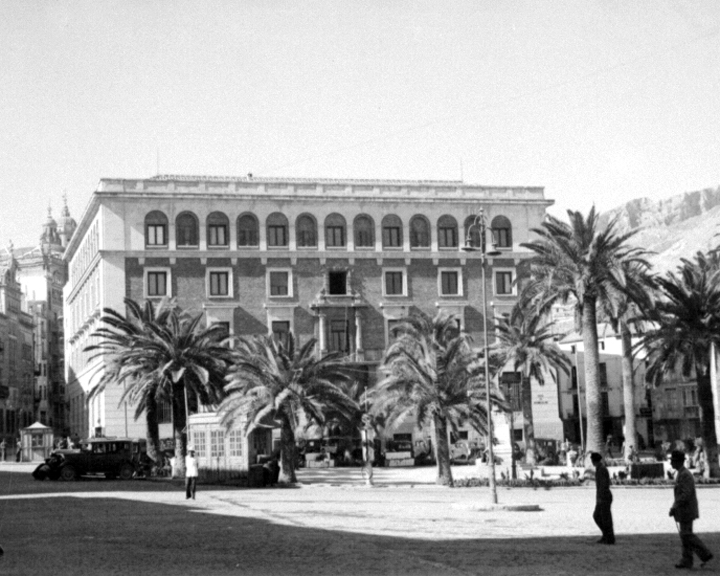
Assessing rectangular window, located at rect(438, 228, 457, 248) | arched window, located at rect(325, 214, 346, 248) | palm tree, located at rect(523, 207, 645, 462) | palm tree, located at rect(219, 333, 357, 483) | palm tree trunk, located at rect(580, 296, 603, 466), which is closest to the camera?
palm tree, located at rect(523, 207, 645, 462)

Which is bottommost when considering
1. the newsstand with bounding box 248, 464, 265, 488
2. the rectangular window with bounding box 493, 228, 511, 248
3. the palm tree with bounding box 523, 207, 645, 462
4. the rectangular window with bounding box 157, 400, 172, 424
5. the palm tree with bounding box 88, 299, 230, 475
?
the newsstand with bounding box 248, 464, 265, 488

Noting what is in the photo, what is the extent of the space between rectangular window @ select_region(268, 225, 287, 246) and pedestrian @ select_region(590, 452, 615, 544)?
2086 inches

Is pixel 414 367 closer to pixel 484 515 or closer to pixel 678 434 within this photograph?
pixel 484 515

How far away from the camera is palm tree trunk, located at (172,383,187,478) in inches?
2008

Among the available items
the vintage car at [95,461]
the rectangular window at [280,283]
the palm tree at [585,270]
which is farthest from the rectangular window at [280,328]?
the palm tree at [585,270]

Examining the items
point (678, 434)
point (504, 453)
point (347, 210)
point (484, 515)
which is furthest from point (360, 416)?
point (678, 434)

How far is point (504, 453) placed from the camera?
192 feet

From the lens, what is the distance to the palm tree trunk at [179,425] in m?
51.0

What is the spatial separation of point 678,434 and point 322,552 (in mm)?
A: 73387

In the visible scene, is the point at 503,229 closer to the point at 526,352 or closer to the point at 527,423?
the point at 526,352

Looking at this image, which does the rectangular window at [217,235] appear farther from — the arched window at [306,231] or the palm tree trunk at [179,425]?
the palm tree trunk at [179,425]

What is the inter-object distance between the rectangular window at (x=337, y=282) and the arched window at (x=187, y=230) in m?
8.68

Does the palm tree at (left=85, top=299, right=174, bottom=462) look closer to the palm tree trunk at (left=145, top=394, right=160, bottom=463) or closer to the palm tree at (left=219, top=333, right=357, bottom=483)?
the palm tree trunk at (left=145, top=394, right=160, bottom=463)

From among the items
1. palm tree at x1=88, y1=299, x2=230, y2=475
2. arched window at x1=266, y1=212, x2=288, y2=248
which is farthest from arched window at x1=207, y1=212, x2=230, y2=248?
palm tree at x1=88, y1=299, x2=230, y2=475
